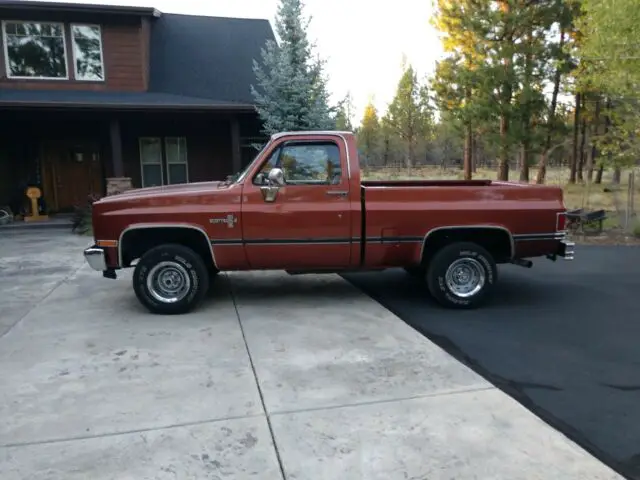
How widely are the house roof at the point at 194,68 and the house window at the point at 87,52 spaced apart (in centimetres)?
87

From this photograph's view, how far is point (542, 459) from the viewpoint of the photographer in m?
3.01

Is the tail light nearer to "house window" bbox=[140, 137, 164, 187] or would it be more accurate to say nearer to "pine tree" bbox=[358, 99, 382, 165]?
"house window" bbox=[140, 137, 164, 187]

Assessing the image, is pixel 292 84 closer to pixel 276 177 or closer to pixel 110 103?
pixel 110 103

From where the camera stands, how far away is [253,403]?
3.75 m

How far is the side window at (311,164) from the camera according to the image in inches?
237

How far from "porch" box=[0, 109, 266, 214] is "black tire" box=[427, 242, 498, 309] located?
10241 millimetres

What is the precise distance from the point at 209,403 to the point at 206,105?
11.9 m

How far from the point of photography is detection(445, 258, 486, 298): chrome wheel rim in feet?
20.1

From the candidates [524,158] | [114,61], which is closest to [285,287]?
[114,61]

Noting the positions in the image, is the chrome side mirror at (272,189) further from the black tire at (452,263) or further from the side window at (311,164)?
the black tire at (452,263)

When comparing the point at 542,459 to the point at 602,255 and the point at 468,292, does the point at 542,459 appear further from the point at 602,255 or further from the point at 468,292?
the point at 602,255

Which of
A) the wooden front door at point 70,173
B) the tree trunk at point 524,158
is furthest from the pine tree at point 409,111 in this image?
the wooden front door at point 70,173

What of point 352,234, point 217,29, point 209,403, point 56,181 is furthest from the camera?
point 217,29

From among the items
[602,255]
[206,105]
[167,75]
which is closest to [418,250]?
[602,255]
